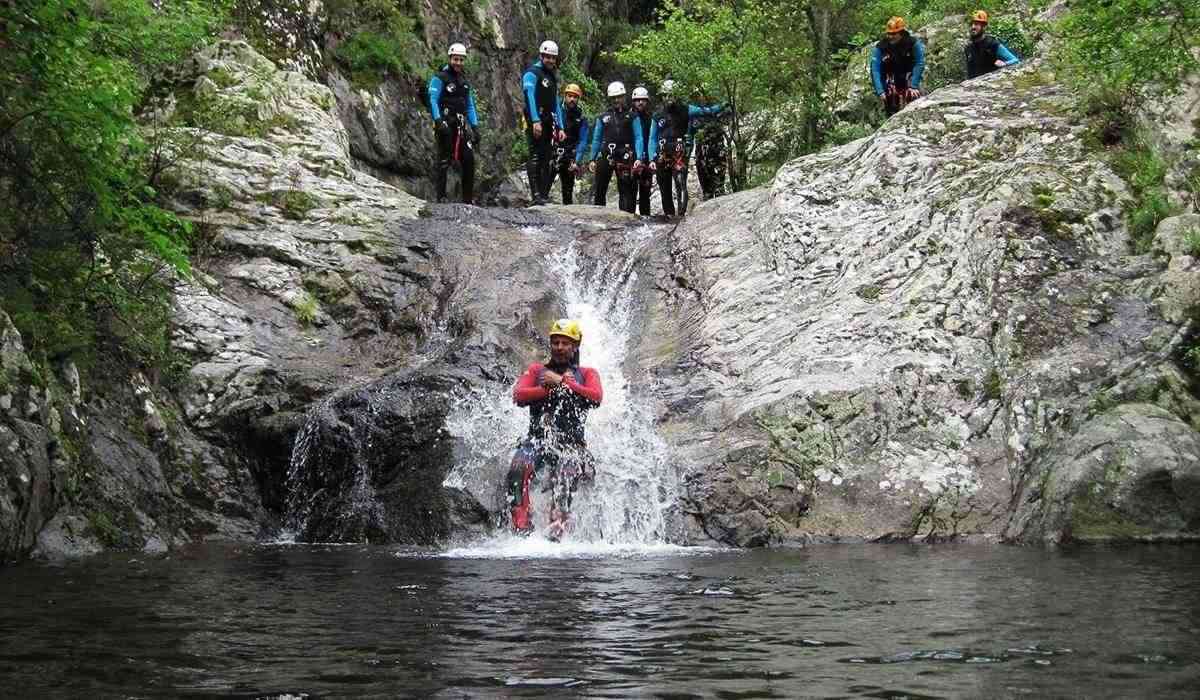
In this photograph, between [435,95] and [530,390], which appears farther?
[435,95]

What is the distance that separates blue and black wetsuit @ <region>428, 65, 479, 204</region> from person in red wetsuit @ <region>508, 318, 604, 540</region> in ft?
26.0

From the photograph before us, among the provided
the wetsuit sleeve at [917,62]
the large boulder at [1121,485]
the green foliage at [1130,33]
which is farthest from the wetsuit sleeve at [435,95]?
the large boulder at [1121,485]

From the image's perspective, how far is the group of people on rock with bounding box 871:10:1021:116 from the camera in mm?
18484

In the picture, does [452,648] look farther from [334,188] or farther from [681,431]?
[334,188]

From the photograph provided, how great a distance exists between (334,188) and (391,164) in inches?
247

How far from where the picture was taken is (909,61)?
18.6m

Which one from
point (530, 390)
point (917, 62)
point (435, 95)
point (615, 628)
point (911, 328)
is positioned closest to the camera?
point (615, 628)

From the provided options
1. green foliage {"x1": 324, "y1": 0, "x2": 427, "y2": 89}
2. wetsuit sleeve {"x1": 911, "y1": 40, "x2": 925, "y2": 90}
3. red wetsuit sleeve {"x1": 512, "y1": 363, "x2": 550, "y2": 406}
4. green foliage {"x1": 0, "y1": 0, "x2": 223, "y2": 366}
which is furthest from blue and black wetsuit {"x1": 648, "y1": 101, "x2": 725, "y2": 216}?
red wetsuit sleeve {"x1": 512, "y1": 363, "x2": 550, "y2": 406}

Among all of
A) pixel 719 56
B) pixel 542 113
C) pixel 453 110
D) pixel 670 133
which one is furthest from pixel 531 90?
pixel 719 56

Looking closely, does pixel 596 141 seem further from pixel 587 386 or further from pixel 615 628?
pixel 615 628

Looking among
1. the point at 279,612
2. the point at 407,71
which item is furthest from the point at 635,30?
the point at 279,612

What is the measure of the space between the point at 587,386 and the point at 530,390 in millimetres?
579

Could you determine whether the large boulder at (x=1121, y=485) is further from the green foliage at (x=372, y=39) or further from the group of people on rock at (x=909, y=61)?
the green foliage at (x=372, y=39)

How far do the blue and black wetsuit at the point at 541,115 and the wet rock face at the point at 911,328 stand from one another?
4.14 metres
